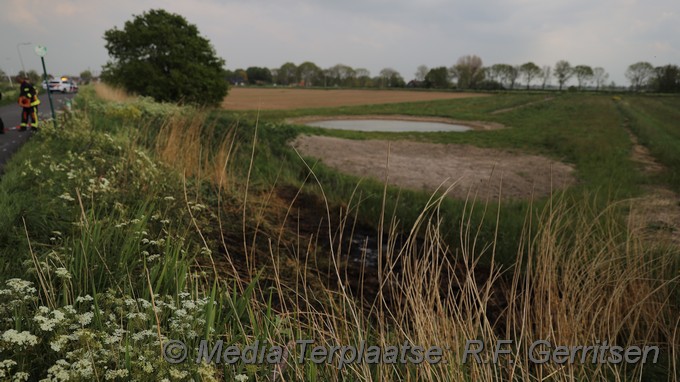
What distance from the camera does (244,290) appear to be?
3.57 meters

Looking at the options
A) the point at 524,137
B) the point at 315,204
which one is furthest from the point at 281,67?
the point at 315,204

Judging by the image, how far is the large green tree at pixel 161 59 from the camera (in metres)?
21.6

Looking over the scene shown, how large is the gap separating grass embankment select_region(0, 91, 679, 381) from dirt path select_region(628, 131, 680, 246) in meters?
0.42

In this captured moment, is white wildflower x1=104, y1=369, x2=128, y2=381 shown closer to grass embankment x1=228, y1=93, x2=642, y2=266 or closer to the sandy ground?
grass embankment x1=228, y1=93, x2=642, y2=266

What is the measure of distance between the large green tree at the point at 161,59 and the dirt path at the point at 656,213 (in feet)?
66.1

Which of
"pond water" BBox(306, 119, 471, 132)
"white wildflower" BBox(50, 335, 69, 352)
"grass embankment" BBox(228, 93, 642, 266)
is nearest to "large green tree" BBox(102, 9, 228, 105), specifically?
"pond water" BBox(306, 119, 471, 132)

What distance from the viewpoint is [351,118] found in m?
29.2

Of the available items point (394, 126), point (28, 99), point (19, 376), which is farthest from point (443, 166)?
point (394, 126)

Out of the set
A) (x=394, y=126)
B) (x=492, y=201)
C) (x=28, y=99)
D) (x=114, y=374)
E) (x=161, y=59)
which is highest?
(x=161, y=59)

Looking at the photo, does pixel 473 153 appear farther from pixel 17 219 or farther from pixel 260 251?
pixel 17 219

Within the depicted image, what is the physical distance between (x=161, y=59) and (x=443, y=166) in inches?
708

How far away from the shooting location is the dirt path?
4500mm

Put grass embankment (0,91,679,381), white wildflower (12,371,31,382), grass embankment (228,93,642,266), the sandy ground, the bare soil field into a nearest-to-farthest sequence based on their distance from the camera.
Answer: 1. white wildflower (12,371,31,382)
2. grass embankment (0,91,679,381)
3. grass embankment (228,93,642,266)
4. the sandy ground
5. the bare soil field

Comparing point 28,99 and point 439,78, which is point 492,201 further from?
point 439,78
